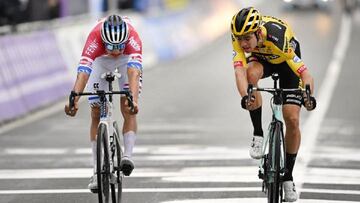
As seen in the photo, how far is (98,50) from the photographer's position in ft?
35.0

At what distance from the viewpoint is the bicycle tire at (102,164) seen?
32.7ft

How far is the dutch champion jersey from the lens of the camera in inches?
418

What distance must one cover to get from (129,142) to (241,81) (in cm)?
131

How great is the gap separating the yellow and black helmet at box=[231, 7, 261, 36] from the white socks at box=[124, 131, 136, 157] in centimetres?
158

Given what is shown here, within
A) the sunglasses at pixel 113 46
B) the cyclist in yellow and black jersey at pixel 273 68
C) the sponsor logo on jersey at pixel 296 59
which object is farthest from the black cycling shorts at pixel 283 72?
the sunglasses at pixel 113 46

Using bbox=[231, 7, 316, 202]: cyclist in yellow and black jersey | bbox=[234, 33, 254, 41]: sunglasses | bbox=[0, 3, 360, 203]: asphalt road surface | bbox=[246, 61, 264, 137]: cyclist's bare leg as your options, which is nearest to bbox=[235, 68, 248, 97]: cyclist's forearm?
bbox=[231, 7, 316, 202]: cyclist in yellow and black jersey

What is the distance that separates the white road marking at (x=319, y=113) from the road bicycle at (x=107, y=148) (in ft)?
7.58

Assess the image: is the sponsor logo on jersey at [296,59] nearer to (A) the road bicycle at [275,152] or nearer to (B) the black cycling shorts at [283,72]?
(B) the black cycling shorts at [283,72]

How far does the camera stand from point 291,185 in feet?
34.4

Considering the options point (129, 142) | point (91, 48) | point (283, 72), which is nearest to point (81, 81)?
point (91, 48)

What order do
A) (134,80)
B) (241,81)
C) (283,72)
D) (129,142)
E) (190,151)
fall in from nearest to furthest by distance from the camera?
(241,81)
(134,80)
(283,72)
(129,142)
(190,151)

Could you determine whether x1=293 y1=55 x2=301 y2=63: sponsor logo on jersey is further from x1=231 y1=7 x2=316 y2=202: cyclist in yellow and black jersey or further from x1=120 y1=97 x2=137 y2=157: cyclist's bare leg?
x1=120 y1=97 x2=137 y2=157: cyclist's bare leg

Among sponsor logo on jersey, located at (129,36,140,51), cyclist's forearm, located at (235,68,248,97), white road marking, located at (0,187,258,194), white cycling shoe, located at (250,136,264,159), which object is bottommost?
white road marking, located at (0,187,258,194)

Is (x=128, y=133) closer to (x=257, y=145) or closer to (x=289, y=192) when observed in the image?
(x=257, y=145)
